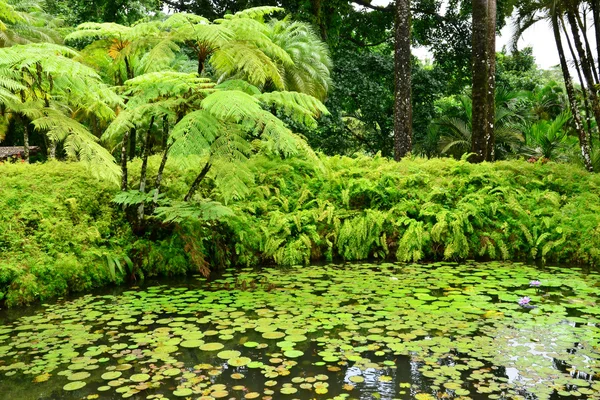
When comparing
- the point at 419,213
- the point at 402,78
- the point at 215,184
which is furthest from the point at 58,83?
the point at 402,78

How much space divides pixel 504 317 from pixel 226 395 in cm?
258

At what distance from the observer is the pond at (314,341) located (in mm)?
3264

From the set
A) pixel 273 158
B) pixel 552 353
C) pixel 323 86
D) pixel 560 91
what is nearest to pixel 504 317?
pixel 552 353

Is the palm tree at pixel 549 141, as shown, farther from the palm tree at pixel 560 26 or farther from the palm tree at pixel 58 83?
the palm tree at pixel 58 83

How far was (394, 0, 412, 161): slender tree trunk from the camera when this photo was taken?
11234 millimetres

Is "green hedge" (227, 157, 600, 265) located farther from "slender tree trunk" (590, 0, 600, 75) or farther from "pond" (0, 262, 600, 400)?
"slender tree trunk" (590, 0, 600, 75)

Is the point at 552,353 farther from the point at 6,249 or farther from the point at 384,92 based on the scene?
the point at 384,92

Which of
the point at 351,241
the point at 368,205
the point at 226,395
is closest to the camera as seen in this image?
the point at 226,395

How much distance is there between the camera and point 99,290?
18.8 ft

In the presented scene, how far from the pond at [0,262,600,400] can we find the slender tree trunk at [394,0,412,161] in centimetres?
613

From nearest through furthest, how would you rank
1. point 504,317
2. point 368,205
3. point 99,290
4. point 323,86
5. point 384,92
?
point 504,317 → point 99,290 → point 368,205 → point 323,86 → point 384,92

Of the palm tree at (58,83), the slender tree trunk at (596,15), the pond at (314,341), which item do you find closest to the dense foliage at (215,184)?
the palm tree at (58,83)

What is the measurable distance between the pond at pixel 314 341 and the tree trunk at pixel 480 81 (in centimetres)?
418

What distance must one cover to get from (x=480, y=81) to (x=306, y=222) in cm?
455
